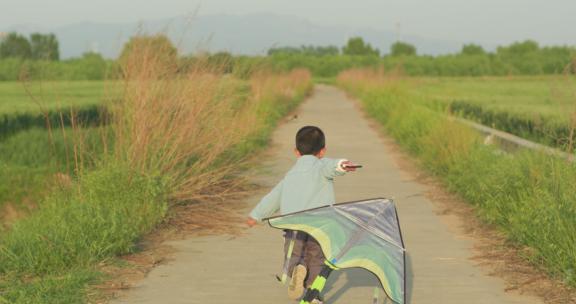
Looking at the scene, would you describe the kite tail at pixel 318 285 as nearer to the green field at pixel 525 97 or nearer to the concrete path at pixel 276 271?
the concrete path at pixel 276 271

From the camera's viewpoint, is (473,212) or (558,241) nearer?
(558,241)

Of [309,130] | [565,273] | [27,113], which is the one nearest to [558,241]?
[565,273]

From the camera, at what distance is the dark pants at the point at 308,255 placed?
6094mm

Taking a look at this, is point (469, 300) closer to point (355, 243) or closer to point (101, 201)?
point (355, 243)

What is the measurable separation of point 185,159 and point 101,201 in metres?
1.52

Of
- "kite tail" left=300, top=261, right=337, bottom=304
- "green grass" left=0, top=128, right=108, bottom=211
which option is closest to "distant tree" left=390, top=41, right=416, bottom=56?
"green grass" left=0, top=128, right=108, bottom=211

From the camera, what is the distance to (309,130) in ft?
19.9

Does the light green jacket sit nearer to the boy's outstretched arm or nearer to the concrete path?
the boy's outstretched arm

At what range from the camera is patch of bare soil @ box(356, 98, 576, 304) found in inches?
269

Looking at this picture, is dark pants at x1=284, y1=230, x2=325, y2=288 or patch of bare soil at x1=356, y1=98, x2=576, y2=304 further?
patch of bare soil at x1=356, y1=98, x2=576, y2=304

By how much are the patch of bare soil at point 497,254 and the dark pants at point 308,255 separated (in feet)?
5.47

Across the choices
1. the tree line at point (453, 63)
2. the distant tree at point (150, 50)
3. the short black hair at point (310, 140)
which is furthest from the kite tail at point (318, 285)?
the tree line at point (453, 63)

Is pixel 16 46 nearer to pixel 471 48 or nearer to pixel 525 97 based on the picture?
pixel 525 97

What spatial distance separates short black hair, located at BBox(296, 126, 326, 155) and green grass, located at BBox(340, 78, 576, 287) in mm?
2113
